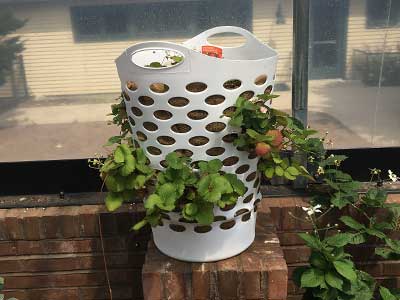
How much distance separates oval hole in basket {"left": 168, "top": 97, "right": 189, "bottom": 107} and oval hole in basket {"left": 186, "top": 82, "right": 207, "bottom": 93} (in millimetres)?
32

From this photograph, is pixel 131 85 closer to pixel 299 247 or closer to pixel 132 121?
pixel 132 121

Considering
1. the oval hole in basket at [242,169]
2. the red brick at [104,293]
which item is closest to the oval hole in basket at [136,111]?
the oval hole in basket at [242,169]

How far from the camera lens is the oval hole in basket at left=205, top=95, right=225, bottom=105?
134 centimetres

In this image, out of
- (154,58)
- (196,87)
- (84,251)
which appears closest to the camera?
(196,87)

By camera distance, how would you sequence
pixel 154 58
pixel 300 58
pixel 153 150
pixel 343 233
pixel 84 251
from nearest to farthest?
pixel 153 150 → pixel 154 58 → pixel 343 233 → pixel 300 58 → pixel 84 251

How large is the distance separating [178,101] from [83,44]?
731 millimetres

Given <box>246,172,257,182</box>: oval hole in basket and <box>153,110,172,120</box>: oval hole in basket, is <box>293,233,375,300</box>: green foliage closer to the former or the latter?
<box>246,172,257,182</box>: oval hole in basket

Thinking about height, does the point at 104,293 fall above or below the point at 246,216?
below

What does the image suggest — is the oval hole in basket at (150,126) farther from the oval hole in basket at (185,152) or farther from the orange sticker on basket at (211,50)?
the orange sticker on basket at (211,50)

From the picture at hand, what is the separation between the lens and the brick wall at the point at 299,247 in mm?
1901

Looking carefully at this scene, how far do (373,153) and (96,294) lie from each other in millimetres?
1282

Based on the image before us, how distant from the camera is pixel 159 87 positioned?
1324 mm

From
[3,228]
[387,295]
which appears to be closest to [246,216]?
[387,295]

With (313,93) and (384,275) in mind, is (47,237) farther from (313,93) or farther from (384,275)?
(384,275)
